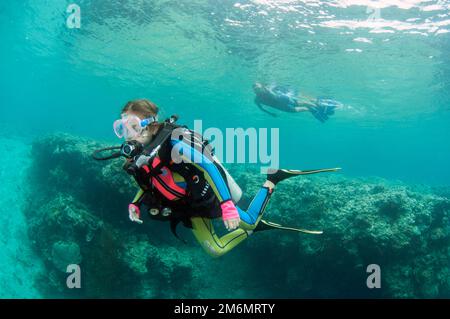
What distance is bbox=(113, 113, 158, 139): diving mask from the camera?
11.6 feet

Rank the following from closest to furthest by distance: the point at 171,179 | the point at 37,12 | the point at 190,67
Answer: the point at 171,179, the point at 37,12, the point at 190,67

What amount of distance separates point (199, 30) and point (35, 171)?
12.3 m

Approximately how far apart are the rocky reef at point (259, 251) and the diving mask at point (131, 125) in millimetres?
5103

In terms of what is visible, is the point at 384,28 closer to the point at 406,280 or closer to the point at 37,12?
the point at 406,280

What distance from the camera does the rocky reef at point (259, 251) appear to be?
7.43 m

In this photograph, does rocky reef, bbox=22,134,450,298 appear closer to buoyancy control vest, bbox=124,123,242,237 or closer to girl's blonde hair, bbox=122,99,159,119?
buoyancy control vest, bbox=124,123,242,237

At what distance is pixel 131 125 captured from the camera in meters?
3.55

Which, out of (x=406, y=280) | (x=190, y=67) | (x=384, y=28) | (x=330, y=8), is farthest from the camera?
(x=190, y=67)

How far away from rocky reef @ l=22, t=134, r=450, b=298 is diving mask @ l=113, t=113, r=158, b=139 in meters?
5.10

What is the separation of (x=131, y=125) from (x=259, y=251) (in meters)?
6.88

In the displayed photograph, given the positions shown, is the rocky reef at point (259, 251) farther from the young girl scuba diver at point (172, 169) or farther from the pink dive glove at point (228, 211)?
the pink dive glove at point (228, 211)

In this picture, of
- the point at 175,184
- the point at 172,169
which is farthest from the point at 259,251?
the point at 172,169

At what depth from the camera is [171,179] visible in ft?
12.2
